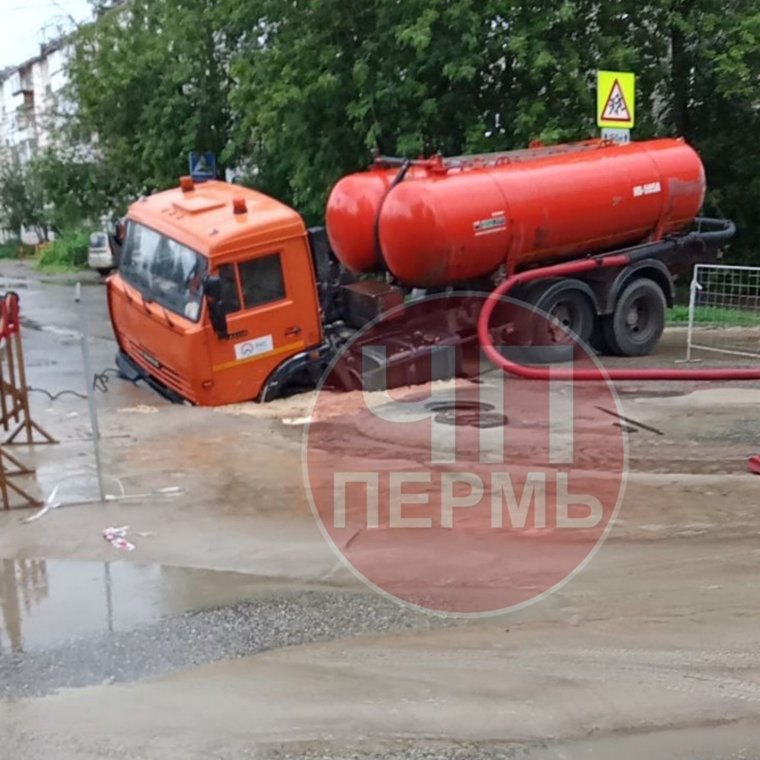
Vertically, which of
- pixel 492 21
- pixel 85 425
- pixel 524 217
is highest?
pixel 492 21

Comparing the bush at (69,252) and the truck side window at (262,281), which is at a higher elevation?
the truck side window at (262,281)

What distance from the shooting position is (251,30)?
18.6 metres

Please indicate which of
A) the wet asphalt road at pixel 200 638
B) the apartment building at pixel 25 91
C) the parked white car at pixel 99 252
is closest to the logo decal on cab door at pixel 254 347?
the wet asphalt road at pixel 200 638

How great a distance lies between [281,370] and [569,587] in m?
5.66

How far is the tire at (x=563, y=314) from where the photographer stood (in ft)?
36.4

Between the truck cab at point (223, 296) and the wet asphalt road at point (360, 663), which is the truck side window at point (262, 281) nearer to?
the truck cab at point (223, 296)

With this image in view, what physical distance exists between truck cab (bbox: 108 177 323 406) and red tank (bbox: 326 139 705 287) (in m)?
1.00

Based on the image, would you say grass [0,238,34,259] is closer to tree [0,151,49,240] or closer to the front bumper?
tree [0,151,49,240]

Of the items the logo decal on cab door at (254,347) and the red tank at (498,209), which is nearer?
the logo decal on cab door at (254,347)

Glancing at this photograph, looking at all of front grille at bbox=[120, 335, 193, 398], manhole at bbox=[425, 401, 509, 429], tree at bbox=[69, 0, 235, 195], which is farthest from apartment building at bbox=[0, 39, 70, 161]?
manhole at bbox=[425, 401, 509, 429]

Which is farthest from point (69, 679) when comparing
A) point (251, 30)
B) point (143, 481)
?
point (251, 30)

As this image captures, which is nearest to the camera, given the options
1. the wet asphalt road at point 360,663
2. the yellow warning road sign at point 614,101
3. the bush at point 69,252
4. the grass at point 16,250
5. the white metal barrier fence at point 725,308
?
the wet asphalt road at point 360,663

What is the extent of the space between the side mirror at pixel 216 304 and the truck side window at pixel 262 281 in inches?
12.2

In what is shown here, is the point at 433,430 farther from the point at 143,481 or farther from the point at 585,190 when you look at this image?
the point at 585,190
